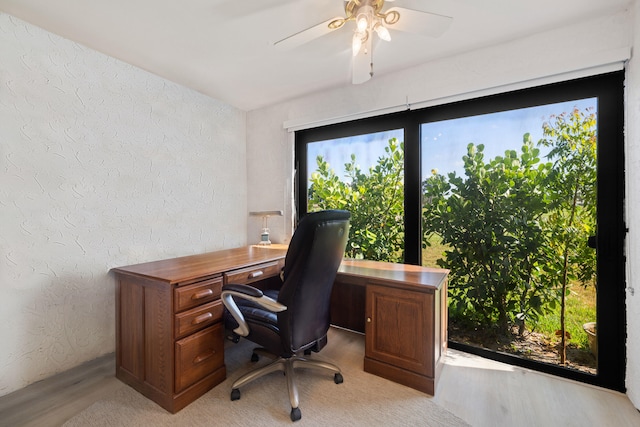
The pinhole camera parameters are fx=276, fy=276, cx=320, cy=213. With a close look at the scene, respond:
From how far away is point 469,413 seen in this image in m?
1.51

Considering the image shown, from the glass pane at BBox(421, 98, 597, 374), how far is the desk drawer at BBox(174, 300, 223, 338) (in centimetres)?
169

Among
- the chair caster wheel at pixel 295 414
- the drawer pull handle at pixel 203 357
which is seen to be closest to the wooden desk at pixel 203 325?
the drawer pull handle at pixel 203 357

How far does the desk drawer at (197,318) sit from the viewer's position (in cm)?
154

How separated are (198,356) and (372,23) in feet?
6.88

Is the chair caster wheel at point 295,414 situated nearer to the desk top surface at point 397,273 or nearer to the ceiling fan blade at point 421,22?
the desk top surface at point 397,273

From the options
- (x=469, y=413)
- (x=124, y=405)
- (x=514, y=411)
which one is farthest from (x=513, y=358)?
(x=124, y=405)

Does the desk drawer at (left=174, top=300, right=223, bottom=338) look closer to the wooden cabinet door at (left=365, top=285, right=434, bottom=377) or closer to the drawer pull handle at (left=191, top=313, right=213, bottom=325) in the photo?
the drawer pull handle at (left=191, top=313, right=213, bottom=325)

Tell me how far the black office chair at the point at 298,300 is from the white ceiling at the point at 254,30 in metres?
1.23

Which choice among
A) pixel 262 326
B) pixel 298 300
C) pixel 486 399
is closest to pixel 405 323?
pixel 486 399

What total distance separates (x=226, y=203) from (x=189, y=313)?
1539 millimetres

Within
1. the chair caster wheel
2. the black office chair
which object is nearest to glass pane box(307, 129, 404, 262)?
the black office chair

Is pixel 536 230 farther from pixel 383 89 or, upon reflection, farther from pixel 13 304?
pixel 13 304

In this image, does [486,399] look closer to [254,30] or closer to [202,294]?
[202,294]

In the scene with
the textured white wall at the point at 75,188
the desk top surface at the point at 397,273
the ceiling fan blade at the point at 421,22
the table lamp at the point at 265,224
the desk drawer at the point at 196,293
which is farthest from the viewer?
the table lamp at the point at 265,224
